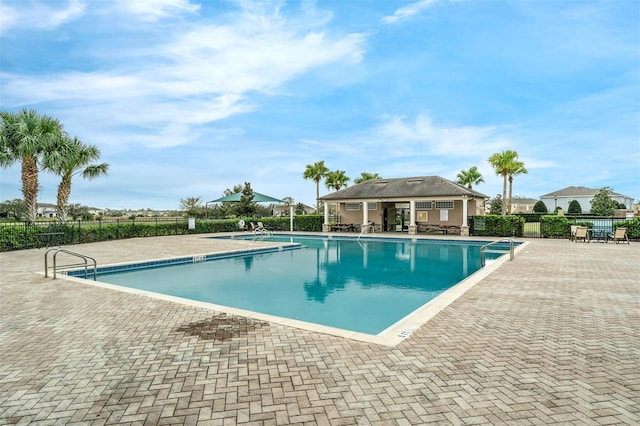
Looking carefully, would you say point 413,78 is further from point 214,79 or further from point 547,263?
point 547,263

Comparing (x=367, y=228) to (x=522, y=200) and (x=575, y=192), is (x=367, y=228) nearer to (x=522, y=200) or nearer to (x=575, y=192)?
(x=575, y=192)

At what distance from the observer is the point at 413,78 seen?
19922 millimetres

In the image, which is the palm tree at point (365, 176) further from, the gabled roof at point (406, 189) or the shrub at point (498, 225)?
the shrub at point (498, 225)

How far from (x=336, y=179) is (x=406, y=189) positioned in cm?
1358

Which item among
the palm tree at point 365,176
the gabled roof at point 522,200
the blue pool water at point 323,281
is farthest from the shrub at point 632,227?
the gabled roof at point 522,200

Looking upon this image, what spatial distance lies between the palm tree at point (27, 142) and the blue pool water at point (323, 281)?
1074cm

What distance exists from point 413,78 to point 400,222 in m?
12.5

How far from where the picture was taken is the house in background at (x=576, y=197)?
58.4 metres

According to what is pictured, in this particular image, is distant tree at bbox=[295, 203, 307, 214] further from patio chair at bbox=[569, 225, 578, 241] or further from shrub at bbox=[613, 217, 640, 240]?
shrub at bbox=[613, 217, 640, 240]

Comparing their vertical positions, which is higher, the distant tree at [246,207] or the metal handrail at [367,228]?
the distant tree at [246,207]

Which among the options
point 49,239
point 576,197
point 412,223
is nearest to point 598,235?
point 412,223

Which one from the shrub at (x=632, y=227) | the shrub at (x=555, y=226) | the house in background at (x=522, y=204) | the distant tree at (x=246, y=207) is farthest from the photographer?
the house in background at (x=522, y=204)

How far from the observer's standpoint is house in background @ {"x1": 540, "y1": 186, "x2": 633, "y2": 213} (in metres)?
58.4

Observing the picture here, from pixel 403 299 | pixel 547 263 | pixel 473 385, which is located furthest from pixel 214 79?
pixel 473 385
